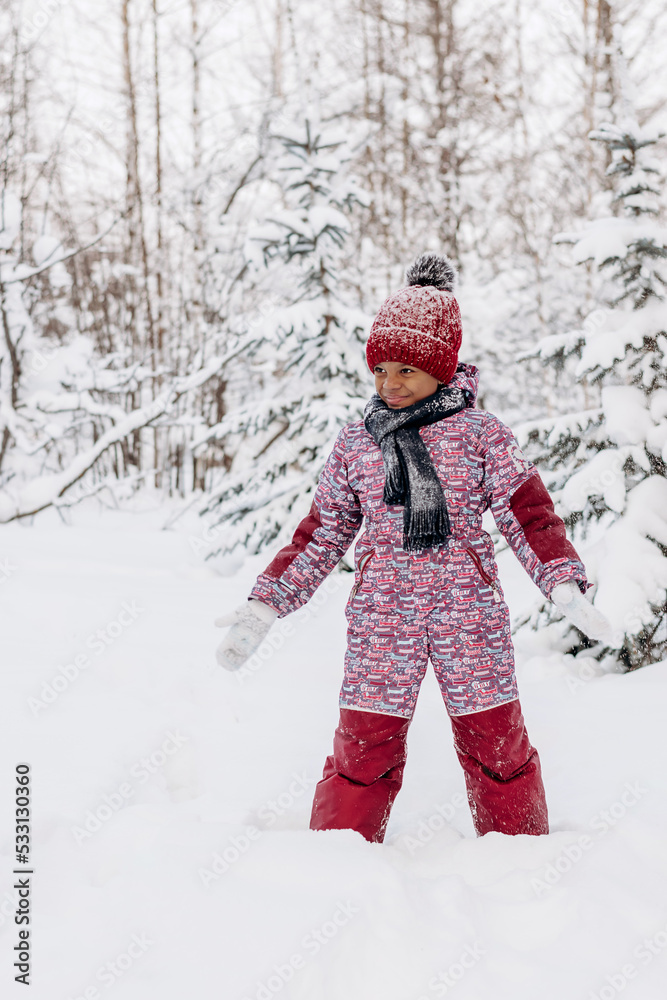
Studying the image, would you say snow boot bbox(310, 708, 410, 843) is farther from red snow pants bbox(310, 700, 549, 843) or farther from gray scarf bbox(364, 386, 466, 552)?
gray scarf bbox(364, 386, 466, 552)

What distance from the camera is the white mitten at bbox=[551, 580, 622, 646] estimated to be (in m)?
1.93

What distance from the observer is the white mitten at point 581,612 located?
6.34 ft

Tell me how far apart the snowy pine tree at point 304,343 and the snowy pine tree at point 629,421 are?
2504 mm

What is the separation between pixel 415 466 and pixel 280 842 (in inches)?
45.4

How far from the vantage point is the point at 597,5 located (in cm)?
1138

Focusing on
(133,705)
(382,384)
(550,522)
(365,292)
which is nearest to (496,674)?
(550,522)

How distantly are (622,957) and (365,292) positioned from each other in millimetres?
11435

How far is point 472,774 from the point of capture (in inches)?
86.4

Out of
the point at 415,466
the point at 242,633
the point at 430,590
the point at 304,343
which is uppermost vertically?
the point at 304,343

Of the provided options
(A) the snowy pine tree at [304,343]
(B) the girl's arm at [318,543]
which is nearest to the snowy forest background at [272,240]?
(A) the snowy pine tree at [304,343]

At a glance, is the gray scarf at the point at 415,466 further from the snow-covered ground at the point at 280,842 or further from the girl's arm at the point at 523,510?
the snow-covered ground at the point at 280,842

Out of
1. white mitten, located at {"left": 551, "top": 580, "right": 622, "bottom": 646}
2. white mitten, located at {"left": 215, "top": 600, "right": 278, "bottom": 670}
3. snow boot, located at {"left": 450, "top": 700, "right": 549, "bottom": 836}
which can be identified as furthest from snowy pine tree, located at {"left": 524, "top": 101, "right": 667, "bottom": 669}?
white mitten, located at {"left": 215, "top": 600, "right": 278, "bottom": 670}

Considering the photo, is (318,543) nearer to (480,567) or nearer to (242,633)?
(242,633)

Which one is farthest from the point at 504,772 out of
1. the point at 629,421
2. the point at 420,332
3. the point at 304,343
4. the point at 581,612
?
the point at 304,343
